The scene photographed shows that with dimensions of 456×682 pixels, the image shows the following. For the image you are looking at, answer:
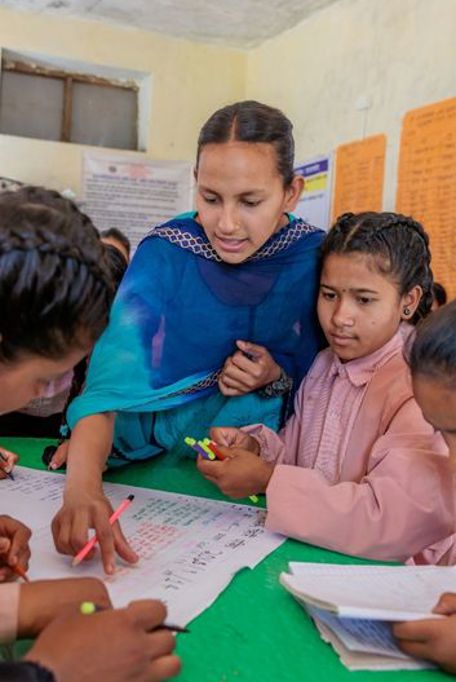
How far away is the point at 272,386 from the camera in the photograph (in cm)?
138

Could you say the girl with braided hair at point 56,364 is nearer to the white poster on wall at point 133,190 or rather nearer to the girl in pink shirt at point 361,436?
the girl in pink shirt at point 361,436

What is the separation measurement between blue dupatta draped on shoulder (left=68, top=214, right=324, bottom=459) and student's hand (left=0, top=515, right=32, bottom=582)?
1.34 feet

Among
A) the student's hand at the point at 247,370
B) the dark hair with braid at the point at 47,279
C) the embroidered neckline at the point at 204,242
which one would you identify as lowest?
the student's hand at the point at 247,370

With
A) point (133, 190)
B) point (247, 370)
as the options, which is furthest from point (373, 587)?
point (133, 190)

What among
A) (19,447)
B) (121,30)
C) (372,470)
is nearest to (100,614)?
(372,470)

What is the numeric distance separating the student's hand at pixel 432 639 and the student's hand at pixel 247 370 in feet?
2.16

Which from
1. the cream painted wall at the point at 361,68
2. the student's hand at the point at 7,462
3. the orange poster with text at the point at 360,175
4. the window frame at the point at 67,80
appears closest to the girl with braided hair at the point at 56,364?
the student's hand at the point at 7,462

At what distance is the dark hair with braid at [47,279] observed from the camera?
2.28 feet

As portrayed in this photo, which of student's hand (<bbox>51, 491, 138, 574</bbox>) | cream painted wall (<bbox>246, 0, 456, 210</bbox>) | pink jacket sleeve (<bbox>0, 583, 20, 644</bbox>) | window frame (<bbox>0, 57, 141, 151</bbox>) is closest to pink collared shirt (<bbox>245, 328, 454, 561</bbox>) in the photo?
student's hand (<bbox>51, 491, 138, 574</bbox>)

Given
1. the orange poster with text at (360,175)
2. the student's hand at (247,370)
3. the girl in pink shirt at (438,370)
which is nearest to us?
the girl in pink shirt at (438,370)

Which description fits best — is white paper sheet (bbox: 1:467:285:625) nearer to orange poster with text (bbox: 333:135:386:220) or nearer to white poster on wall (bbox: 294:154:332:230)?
orange poster with text (bbox: 333:135:386:220)

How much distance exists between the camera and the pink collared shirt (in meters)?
1.00

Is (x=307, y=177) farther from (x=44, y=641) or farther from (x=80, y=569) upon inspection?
(x=44, y=641)

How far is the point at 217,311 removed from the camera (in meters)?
1.37
